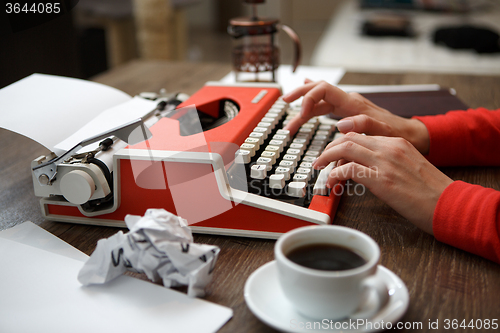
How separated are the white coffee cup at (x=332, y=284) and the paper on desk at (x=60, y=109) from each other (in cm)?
40

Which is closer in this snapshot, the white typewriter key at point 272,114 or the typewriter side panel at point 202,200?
the typewriter side panel at point 202,200

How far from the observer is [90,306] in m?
0.49

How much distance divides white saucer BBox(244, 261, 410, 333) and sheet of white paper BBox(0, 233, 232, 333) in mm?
43

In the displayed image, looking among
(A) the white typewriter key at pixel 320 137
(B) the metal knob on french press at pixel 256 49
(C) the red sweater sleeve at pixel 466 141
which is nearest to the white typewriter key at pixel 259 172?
(A) the white typewriter key at pixel 320 137

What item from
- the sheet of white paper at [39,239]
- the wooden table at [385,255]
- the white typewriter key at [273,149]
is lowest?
the wooden table at [385,255]

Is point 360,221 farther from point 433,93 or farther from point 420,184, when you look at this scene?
point 433,93

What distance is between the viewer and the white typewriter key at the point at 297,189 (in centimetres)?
64

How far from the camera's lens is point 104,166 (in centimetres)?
64

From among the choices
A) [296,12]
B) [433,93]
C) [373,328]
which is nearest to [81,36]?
[433,93]

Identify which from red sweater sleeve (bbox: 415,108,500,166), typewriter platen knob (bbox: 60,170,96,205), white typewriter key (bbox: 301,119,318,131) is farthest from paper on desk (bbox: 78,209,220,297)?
red sweater sleeve (bbox: 415,108,500,166)

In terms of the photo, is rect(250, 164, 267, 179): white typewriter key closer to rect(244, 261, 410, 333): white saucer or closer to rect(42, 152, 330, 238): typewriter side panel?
rect(42, 152, 330, 238): typewriter side panel

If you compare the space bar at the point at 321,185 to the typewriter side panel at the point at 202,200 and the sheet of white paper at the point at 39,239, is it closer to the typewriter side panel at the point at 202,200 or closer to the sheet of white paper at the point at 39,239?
the typewriter side panel at the point at 202,200

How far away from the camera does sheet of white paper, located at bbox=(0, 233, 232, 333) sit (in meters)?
0.46

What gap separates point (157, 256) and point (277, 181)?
0.69 feet
